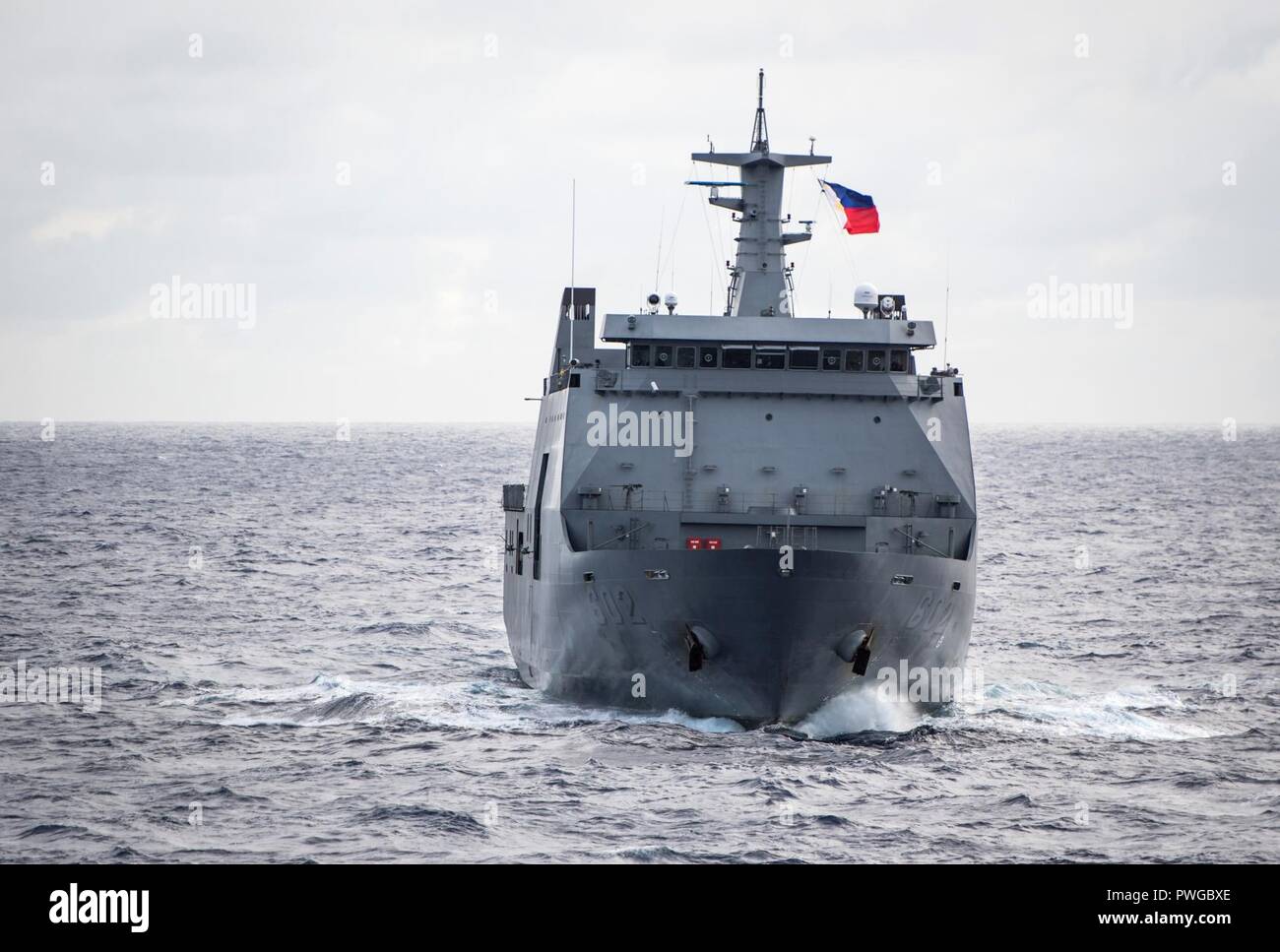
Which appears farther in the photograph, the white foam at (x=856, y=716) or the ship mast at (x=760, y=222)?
the ship mast at (x=760, y=222)

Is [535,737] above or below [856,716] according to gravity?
below

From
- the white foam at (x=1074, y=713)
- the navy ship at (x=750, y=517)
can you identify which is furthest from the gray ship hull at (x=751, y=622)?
the white foam at (x=1074, y=713)

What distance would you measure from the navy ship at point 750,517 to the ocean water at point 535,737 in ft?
3.14

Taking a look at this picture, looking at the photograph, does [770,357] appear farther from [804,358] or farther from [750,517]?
[750,517]

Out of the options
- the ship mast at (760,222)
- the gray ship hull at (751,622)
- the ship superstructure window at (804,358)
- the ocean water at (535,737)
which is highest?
the ship mast at (760,222)

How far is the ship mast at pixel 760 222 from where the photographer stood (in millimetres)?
32344

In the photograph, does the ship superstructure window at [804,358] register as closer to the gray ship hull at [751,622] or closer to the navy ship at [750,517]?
the navy ship at [750,517]

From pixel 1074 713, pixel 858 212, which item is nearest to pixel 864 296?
pixel 858 212

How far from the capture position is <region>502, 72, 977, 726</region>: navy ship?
985 inches

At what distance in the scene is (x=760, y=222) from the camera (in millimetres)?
32656

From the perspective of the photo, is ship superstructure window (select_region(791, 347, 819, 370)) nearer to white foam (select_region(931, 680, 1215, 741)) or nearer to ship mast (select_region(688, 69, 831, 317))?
ship mast (select_region(688, 69, 831, 317))

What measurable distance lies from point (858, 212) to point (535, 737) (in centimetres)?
1184

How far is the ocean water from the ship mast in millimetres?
8252
